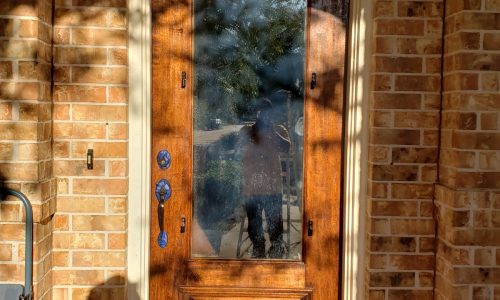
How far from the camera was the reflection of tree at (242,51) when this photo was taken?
2.97m

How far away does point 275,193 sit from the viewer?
9.86 feet

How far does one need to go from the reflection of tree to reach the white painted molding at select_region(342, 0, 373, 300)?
11.2 inches

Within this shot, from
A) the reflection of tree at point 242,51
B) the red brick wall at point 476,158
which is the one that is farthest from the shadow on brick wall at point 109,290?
the red brick wall at point 476,158

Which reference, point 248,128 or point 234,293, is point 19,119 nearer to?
point 248,128

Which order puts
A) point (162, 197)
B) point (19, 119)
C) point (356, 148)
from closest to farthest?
point (19, 119) < point (356, 148) < point (162, 197)

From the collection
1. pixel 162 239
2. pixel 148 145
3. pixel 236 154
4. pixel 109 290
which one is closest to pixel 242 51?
pixel 236 154

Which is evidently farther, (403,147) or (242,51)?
(242,51)

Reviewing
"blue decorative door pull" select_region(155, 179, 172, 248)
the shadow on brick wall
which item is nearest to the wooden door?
"blue decorative door pull" select_region(155, 179, 172, 248)

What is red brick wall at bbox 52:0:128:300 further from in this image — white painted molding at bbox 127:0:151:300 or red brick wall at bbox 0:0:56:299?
red brick wall at bbox 0:0:56:299

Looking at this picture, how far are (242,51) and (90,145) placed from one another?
37.1 inches

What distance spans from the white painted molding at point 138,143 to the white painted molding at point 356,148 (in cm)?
106

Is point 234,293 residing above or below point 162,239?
below

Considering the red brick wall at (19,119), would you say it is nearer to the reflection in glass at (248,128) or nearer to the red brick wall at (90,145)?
the red brick wall at (90,145)

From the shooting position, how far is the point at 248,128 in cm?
300
